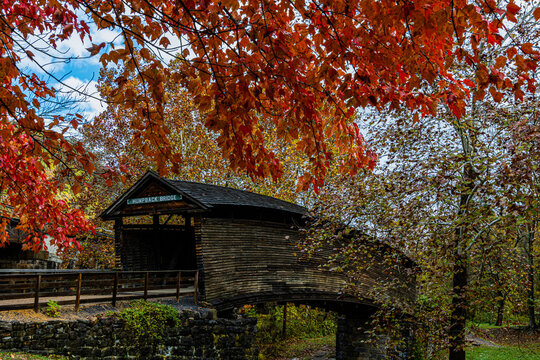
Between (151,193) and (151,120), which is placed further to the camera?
(151,193)

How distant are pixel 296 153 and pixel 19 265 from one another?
15.0 meters

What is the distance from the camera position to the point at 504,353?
61.6ft

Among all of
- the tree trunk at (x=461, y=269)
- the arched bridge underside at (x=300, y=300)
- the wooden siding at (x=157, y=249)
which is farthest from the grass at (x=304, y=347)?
the tree trunk at (x=461, y=269)

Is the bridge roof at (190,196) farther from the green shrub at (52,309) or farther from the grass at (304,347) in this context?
the grass at (304,347)

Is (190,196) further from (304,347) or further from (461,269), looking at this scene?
(304,347)

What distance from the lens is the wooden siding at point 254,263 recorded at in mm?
11742

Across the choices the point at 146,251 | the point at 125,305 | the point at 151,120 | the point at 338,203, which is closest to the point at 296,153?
the point at 146,251

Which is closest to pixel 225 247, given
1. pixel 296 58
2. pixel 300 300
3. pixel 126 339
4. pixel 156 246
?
pixel 156 246

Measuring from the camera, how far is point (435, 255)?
770 cm

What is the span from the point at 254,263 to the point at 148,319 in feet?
13.7

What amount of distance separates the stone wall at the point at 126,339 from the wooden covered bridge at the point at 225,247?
35.0 inches

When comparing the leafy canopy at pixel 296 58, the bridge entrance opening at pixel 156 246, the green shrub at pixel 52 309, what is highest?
the leafy canopy at pixel 296 58

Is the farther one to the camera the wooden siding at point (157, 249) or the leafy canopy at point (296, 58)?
the wooden siding at point (157, 249)

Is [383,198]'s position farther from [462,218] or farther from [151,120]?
[151,120]
